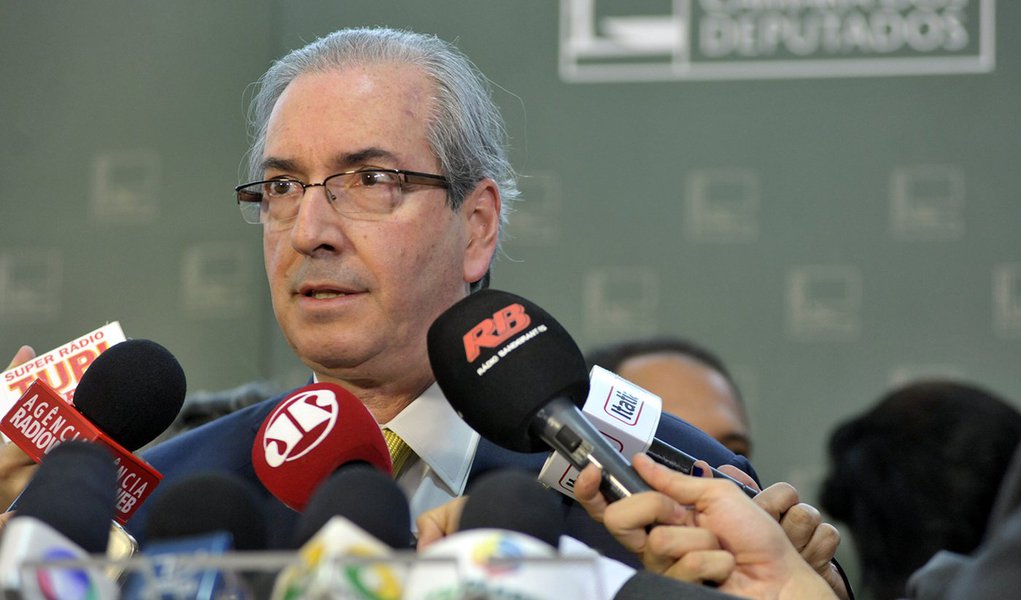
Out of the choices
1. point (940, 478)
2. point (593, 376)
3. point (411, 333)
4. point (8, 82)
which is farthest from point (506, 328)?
point (8, 82)

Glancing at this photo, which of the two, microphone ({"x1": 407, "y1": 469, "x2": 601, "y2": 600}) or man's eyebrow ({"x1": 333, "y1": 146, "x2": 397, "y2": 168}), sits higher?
man's eyebrow ({"x1": 333, "y1": 146, "x2": 397, "y2": 168})

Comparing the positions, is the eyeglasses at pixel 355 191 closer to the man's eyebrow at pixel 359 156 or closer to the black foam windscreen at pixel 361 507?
the man's eyebrow at pixel 359 156

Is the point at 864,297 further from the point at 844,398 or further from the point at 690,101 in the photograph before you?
the point at 690,101

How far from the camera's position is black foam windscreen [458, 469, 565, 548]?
0.95m

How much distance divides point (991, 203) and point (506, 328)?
2587 mm

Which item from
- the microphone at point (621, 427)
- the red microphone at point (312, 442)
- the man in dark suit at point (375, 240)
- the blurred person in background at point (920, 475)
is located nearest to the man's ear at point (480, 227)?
the man in dark suit at point (375, 240)

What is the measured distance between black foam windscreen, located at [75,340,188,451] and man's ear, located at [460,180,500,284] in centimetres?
54

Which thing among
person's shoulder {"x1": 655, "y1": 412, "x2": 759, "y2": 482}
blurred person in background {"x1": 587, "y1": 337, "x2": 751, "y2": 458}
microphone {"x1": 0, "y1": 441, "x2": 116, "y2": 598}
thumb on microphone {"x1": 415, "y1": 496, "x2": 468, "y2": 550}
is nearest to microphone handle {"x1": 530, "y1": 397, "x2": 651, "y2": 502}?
thumb on microphone {"x1": 415, "y1": 496, "x2": 468, "y2": 550}

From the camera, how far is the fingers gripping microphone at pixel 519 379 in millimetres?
1329

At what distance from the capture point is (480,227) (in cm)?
212

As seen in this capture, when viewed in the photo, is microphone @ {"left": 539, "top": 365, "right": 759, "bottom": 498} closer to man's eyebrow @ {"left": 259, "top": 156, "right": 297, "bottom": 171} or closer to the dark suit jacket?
the dark suit jacket

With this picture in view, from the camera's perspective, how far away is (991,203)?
11.9ft

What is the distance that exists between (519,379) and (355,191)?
64 centimetres

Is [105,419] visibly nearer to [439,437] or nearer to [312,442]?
[312,442]
